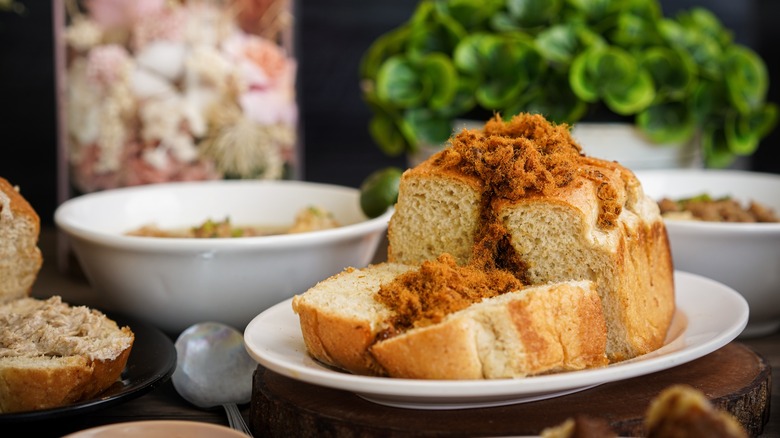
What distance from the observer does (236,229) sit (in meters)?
2.37

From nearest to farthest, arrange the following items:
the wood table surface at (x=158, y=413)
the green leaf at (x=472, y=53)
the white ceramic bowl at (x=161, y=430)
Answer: the white ceramic bowl at (x=161, y=430) → the wood table surface at (x=158, y=413) → the green leaf at (x=472, y=53)

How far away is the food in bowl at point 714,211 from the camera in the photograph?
2264 mm

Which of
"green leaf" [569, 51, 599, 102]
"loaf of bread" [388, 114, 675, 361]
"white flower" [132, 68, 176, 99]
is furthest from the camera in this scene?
"green leaf" [569, 51, 599, 102]

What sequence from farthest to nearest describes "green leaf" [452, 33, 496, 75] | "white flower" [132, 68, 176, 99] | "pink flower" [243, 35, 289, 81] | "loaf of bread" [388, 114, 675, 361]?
"green leaf" [452, 33, 496, 75] < "pink flower" [243, 35, 289, 81] < "white flower" [132, 68, 176, 99] < "loaf of bread" [388, 114, 675, 361]

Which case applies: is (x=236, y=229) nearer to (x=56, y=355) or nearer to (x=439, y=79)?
(x=56, y=355)

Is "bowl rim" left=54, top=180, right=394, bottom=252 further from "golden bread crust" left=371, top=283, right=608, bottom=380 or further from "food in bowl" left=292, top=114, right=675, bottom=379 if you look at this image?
"golden bread crust" left=371, top=283, right=608, bottom=380

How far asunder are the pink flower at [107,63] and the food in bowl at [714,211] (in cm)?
159

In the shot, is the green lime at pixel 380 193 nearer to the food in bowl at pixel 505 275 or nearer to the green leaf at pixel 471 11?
the food in bowl at pixel 505 275

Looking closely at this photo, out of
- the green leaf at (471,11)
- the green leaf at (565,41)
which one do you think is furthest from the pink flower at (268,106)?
the green leaf at (565,41)

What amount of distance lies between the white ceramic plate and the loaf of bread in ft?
0.29

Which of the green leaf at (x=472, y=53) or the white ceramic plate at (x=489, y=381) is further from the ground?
the green leaf at (x=472, y=53)

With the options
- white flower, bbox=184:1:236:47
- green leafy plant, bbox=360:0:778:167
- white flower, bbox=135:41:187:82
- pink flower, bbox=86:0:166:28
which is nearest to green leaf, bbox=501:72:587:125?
green leafy plant, bbox=360:0:778:167

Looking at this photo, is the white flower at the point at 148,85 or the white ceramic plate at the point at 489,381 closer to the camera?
the white ceramic plate at the point at 489,381

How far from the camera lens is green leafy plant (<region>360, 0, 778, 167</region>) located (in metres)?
2.93
